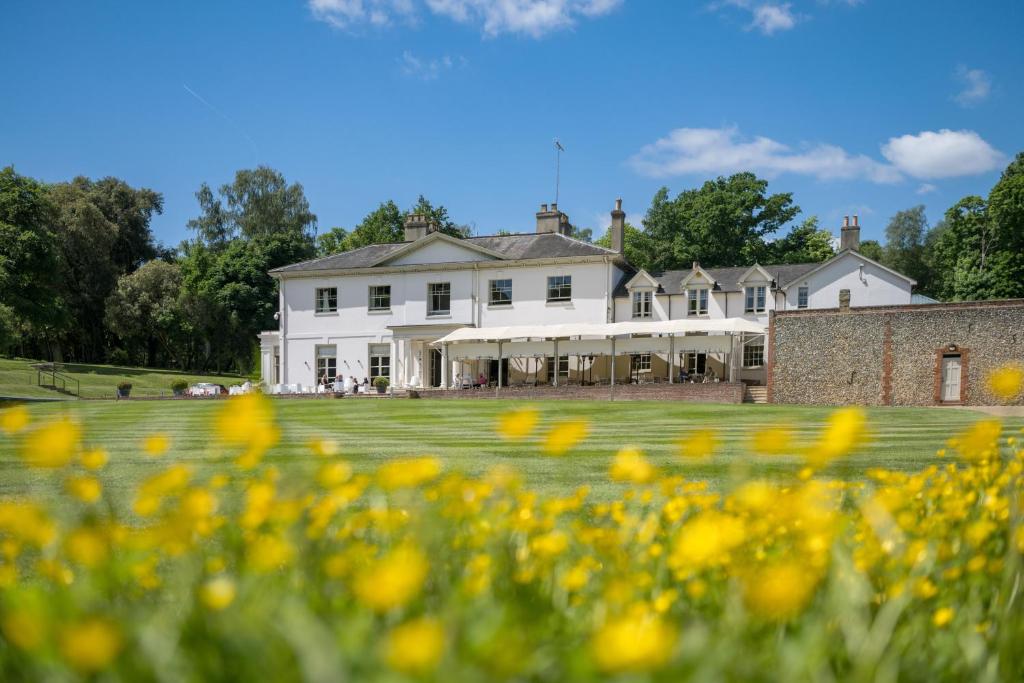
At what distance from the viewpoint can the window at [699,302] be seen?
114 feet

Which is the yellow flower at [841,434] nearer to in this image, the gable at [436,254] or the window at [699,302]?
the window at [699,302]

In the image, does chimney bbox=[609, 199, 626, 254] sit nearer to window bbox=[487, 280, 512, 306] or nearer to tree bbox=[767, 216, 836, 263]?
window bbox=[487, 280, 512, 306]

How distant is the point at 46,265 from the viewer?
110 feet

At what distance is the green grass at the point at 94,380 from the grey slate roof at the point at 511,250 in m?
11.2

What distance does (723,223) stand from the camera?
2151 inches

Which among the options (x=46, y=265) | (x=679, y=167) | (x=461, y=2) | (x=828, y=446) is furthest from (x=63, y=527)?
(x=679, y=167)

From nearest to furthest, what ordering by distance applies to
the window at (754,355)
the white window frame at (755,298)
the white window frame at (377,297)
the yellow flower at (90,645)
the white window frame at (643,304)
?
the yellow flower at (90,645) < the window at (754,355) < the white window frame at (755,298) < the white window frame at (643,304) < the white window frame at (377,297)

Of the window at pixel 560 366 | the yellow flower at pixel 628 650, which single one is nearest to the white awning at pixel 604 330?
the window at pixel 560 366

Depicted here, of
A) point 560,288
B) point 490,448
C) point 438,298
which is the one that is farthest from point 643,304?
point 490,448

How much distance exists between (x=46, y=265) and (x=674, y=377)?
2884cm

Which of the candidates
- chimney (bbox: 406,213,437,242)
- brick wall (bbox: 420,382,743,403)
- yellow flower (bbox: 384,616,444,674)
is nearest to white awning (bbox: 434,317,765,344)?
brick wall (bbox: 420,382,743,403)

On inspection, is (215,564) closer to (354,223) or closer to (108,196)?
(354,223)

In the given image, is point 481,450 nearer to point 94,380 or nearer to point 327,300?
point 327,300

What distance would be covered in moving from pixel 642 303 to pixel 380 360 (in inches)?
540
